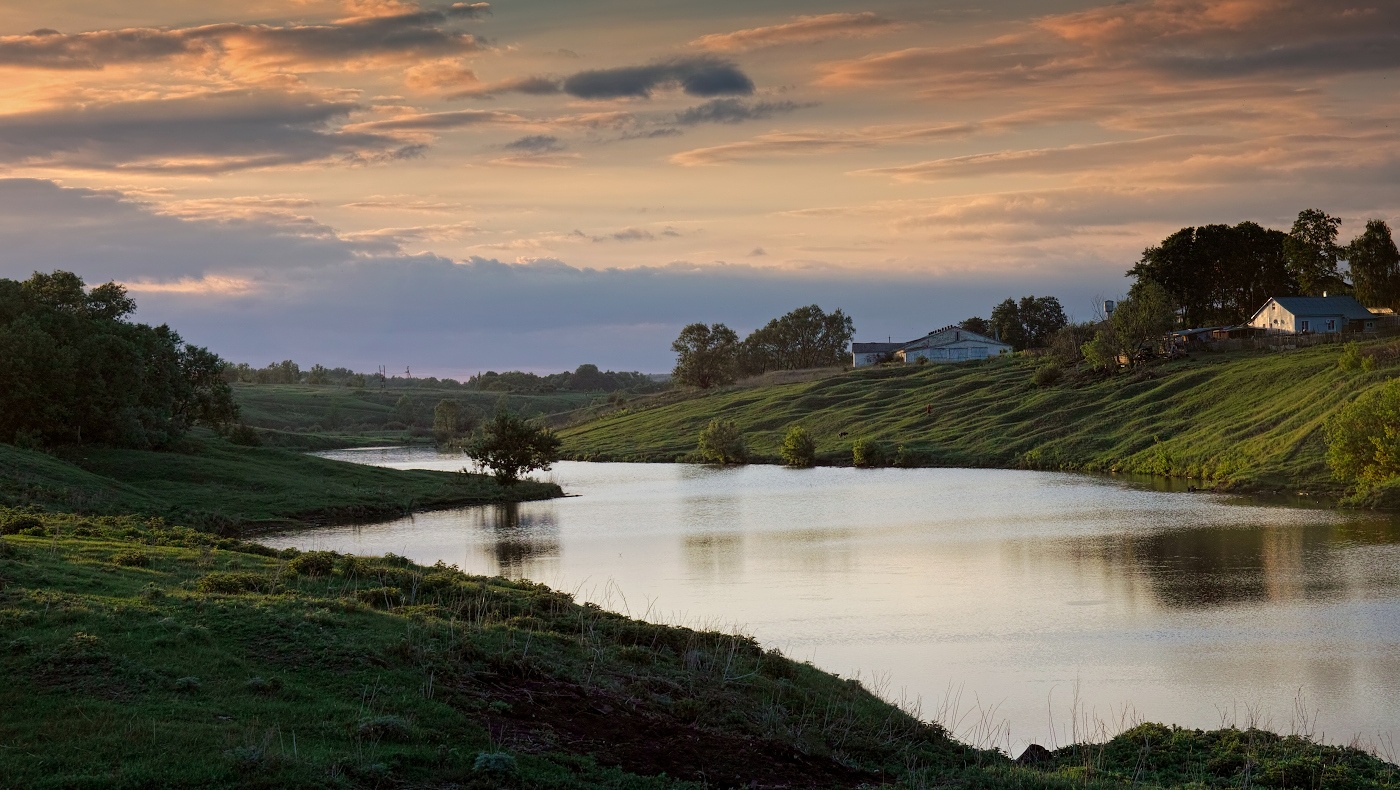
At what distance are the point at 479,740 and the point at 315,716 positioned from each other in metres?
2.64

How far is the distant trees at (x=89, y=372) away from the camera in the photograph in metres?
67.4

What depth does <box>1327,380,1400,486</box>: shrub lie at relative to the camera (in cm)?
6926

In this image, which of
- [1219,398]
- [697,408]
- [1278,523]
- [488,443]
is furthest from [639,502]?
[697,408]

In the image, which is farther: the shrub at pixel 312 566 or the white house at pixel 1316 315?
the white house at pixel 1316 315

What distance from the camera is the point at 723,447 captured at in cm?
13262

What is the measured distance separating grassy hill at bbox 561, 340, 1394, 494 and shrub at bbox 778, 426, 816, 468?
212 centimetres

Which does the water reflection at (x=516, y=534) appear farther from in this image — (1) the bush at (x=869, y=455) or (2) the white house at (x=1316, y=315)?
(2) the white house at (x=1316, y=315)

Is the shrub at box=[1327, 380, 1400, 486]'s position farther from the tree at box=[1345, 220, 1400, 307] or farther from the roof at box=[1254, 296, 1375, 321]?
the tree at box=[1345, 220, 1400, 307]

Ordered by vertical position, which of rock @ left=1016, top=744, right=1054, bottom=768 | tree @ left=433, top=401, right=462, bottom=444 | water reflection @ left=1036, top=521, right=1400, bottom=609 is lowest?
rock @ left=1016, top=744, right=1054, bottom=768

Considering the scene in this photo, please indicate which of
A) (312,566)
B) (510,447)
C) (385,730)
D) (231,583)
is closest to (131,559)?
(312,566)

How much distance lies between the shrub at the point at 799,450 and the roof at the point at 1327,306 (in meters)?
66.9

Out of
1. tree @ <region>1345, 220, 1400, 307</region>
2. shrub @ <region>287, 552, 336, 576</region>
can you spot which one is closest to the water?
shrub @ <region>287, 552, 336, 576</region>

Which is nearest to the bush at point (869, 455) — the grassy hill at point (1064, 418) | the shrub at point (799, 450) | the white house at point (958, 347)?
the grassy hill at point (1064, 418)

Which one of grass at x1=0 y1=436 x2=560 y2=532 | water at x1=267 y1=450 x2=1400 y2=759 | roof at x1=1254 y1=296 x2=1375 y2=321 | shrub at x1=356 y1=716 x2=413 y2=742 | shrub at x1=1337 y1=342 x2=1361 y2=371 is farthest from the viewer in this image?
roof at x1=1254 y1=296 x2=1375 y2=321
